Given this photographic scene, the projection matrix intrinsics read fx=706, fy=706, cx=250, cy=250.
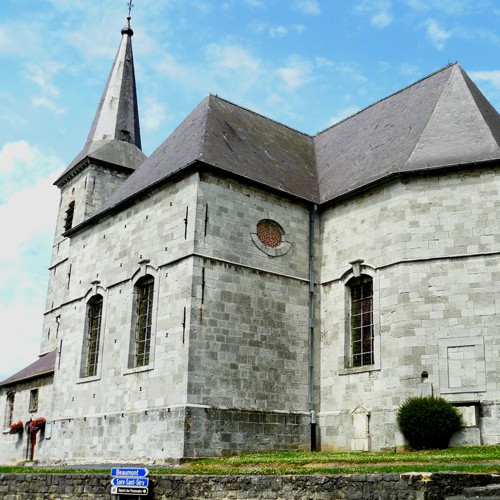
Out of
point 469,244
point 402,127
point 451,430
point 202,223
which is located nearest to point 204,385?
point 202,223

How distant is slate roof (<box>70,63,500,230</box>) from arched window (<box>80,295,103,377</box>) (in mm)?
3154

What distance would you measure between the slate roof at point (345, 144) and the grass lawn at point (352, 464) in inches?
315

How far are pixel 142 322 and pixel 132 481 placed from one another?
8.85 metres

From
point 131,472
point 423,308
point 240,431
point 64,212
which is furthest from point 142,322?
point 64,212

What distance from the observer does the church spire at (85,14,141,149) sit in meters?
34.4

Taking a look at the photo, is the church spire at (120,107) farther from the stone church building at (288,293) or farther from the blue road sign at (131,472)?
the blue road sign at (131,472)

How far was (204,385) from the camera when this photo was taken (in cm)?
1845

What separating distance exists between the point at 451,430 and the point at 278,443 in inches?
190

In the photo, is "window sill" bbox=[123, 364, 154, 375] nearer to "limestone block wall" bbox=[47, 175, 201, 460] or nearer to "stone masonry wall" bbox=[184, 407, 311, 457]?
"limestone block wall" bbox=[47, 175, 201, 460]

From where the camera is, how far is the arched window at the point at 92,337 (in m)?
23.4

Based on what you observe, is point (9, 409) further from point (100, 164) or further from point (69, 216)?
point (100, 164)

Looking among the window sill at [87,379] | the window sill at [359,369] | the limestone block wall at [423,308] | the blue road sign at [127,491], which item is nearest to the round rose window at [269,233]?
the limestone block wall at [423,308]

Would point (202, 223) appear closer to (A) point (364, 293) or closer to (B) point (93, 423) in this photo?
(A) point (364, 293)

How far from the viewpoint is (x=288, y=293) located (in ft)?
68.6
